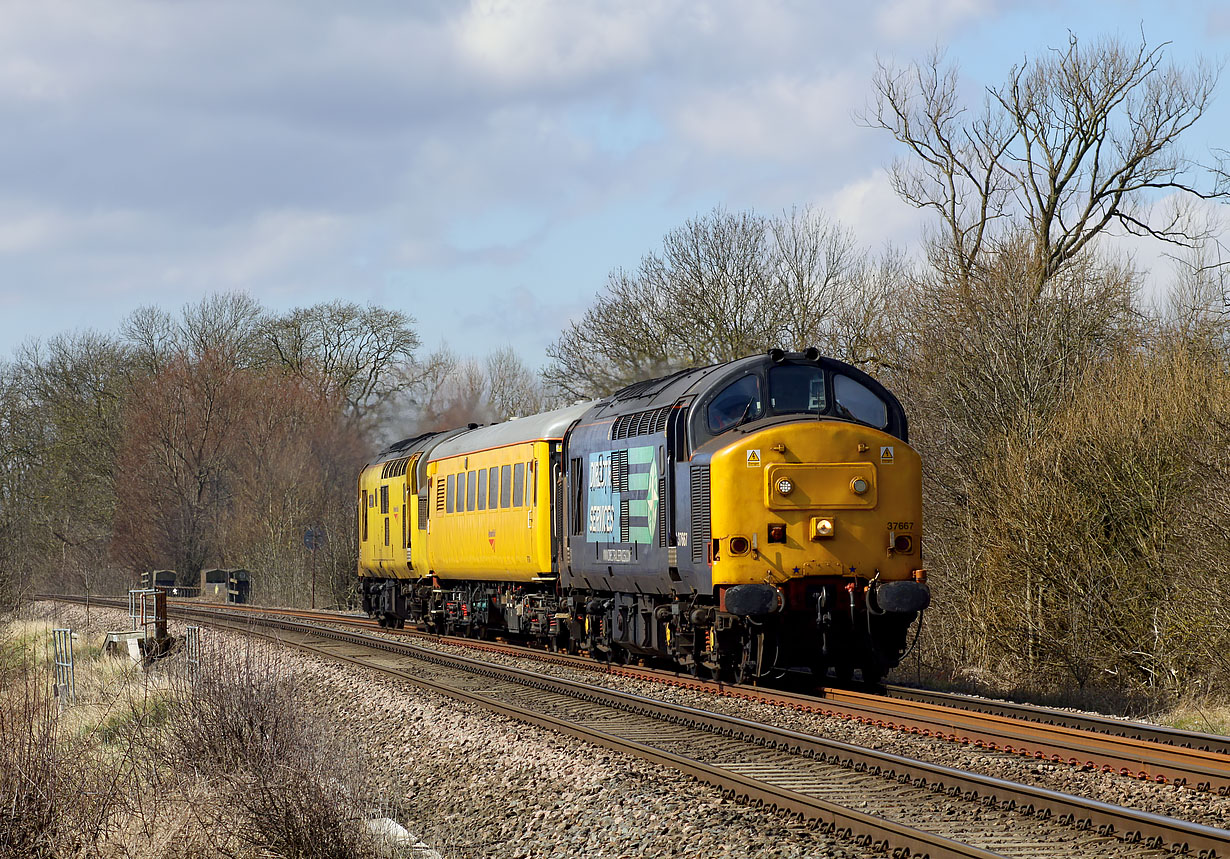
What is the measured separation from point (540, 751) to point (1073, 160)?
72.5ft

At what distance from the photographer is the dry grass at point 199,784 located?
314 inches

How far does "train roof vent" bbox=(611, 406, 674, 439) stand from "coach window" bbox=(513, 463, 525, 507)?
3.68 meters

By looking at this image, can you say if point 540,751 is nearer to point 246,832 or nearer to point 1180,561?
point 246,832

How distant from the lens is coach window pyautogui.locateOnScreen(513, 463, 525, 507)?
1988 cm

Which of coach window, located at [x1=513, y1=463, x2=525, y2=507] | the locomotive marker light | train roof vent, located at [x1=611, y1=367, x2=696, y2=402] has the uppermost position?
train roof vent, located at [x1=611, y1=367, x2=696, y2=402]

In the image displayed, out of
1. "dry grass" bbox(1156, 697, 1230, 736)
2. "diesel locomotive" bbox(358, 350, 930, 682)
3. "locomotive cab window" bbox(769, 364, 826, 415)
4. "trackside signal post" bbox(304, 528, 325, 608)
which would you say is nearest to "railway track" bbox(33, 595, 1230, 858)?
"diesel locomotive" bbox(358, 350, 930, 682)

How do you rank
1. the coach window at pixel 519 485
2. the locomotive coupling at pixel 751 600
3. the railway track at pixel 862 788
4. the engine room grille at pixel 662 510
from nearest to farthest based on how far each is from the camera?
the railway track at pixel 862 788 < the locomotive coupling at pixel 751 600 < the engine room grille at pixel 662 510 < the coach window at pixel 519 485

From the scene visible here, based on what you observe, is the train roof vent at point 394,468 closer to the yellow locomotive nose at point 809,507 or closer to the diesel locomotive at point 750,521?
the diesel locomotive at point 750,521

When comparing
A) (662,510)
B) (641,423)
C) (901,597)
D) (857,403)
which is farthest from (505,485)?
(901,597)

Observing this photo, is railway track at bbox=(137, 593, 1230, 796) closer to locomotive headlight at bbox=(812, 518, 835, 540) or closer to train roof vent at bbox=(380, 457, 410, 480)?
locomotive headlight at bbox=(812, 518, 835, 540)

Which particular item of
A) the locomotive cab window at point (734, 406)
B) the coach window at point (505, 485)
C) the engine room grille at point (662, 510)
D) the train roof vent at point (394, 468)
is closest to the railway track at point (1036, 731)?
the engine room grille at point (662, 510)

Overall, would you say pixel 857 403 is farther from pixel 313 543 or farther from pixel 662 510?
pixel 313 543

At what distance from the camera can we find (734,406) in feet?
46.2

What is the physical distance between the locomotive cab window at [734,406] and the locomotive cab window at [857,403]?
2.91ft
